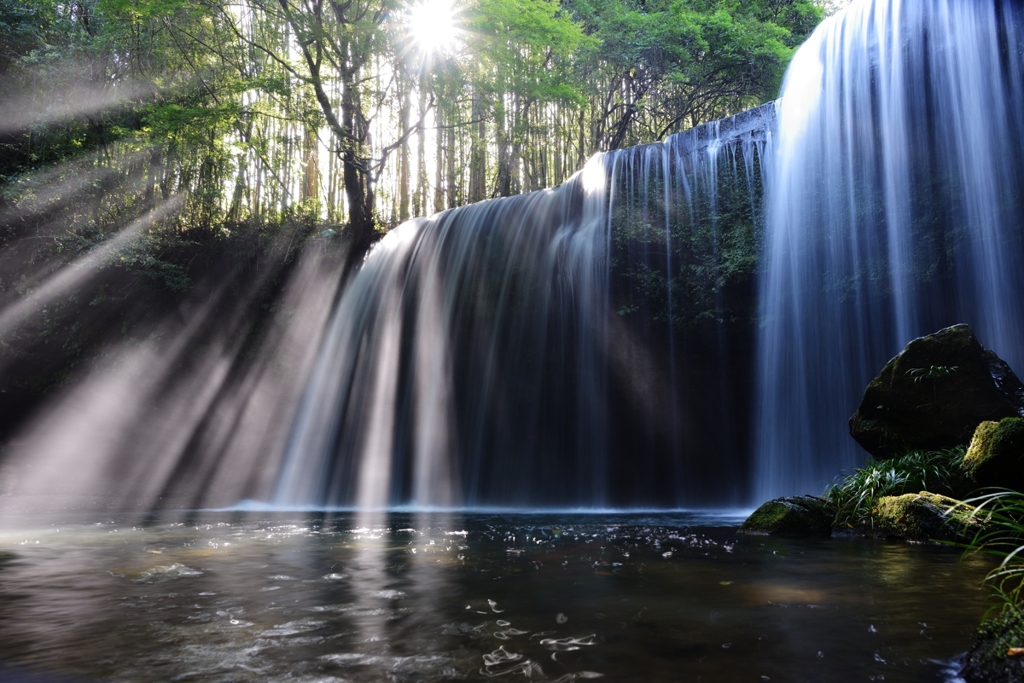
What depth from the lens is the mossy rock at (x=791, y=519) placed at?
21.0 ft

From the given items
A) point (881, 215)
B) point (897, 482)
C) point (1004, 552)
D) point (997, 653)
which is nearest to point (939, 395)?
point (897, 482)

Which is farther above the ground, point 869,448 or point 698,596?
point 869,448

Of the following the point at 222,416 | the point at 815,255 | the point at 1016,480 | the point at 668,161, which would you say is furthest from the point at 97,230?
the point at 1016,480

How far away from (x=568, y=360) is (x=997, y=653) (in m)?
9.86

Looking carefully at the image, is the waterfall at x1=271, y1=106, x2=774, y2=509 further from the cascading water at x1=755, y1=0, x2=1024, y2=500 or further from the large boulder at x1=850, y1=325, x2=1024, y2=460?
the large boulder at x1=850, y1=325, x2=1024, y2=460

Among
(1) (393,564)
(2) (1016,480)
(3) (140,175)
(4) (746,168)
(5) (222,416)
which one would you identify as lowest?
(1) (393,564)

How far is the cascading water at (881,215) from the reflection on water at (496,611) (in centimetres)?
478

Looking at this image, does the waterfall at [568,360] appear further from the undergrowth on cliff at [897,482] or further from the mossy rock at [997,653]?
the mossy rock at [997,653]

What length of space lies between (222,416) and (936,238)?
14589mm

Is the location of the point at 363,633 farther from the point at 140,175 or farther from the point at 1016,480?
the point at 140,175

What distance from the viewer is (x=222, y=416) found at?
15.6m

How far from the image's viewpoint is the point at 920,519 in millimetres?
5742

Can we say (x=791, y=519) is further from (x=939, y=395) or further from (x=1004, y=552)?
(x=1004, y=552)

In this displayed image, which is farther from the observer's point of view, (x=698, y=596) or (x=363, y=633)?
(x=698, y=596)
